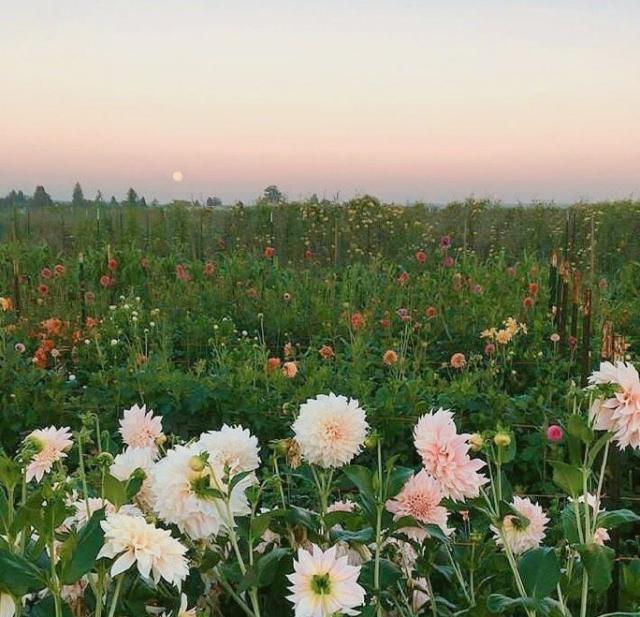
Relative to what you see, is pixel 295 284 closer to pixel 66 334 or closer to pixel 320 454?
pixel 66 334

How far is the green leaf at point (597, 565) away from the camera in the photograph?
1.13 m

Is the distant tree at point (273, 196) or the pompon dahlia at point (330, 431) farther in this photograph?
the distant tree at point (273, 196)

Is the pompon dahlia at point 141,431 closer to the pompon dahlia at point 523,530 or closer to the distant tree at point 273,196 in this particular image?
the pompon dahlia at point 523,530

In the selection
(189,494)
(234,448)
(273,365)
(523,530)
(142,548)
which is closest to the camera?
(142,548)

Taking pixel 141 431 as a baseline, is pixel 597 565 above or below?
below

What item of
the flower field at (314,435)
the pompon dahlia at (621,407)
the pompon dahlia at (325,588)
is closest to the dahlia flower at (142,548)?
the flower field at (314,435)

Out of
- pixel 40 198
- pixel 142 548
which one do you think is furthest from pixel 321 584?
pixel 40 198

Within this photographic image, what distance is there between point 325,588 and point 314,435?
→ 28 cm

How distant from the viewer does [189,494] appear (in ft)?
3.62

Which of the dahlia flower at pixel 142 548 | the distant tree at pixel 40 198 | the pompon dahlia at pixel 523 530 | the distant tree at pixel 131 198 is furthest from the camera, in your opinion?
the distant tree at pixel 40 198

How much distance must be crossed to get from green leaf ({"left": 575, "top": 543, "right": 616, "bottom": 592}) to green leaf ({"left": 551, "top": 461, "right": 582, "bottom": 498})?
73 millimetres

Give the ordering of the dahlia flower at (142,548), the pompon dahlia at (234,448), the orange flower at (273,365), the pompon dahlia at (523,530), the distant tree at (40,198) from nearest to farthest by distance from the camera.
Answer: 1. the dahlia flower at (142,548)
2. the pompon dahlia at (234,448)
3. the pompon dahlia at (523,530)
4. the orange flower at (273,365)
5. the distant tree at (40,198)

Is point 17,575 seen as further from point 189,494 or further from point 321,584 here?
point 321,584

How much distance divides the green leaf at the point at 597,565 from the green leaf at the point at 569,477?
0.07m
